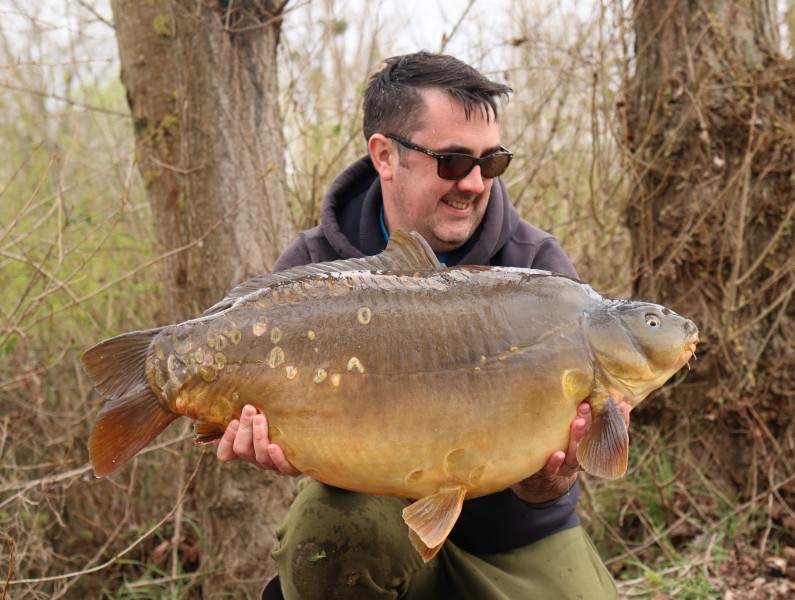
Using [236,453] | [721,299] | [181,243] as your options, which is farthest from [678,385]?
[236,453]

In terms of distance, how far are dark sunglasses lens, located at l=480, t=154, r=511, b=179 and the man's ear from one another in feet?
1.02

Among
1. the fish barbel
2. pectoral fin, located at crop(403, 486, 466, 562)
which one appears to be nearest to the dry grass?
the fish barbel

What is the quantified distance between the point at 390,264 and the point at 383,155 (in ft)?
2.70

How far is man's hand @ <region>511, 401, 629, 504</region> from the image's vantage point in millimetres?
1825

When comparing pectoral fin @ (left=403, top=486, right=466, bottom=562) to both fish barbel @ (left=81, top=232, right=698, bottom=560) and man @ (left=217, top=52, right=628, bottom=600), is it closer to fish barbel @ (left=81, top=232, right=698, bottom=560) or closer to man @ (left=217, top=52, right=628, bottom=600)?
fish barbel @ (left=81, top=232, right=698, bottom=560)

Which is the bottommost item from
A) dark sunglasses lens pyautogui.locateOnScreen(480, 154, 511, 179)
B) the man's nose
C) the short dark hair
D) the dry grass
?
the dry grass

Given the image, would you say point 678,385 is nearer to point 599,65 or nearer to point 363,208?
point 599,65

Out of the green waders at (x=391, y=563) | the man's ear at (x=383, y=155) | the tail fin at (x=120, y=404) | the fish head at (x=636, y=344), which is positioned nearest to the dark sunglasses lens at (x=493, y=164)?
the man's ear at (x=383, y=155)

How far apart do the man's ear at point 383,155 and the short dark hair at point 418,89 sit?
0.04m

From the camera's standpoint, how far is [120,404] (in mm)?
1859

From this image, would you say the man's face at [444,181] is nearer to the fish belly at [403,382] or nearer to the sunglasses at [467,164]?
the sunglasses at [467,164]

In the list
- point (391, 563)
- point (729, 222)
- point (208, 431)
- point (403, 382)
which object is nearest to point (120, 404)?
point (208, 431)

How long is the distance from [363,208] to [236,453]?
104 centimetres

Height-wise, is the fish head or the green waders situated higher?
the fish head
